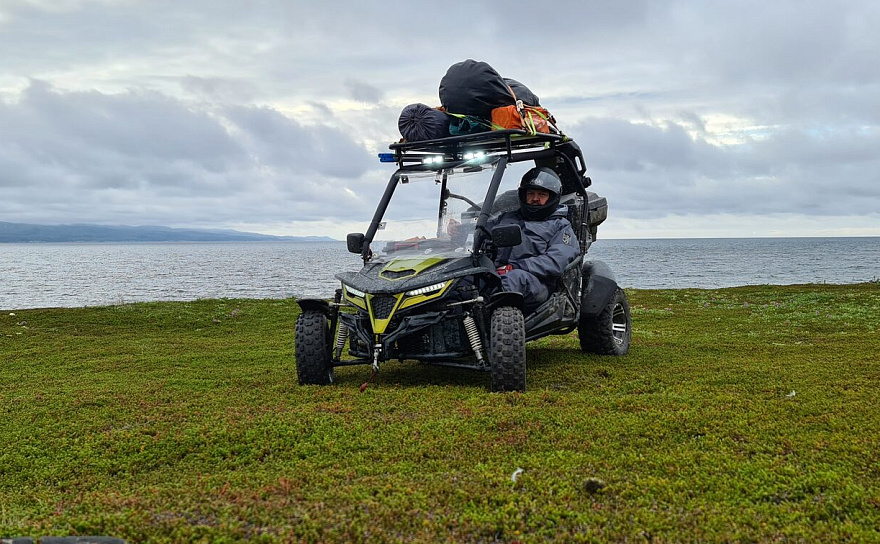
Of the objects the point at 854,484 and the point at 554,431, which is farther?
the point at 554,431

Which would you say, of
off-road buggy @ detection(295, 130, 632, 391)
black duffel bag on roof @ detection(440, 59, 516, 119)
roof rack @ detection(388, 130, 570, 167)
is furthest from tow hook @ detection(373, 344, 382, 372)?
black duffel bag on roof @ detection(440, 59, 516, 119)

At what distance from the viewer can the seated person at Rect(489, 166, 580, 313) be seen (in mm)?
7599

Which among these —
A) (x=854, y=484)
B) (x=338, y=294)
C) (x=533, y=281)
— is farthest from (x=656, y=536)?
(x=338, y=294)

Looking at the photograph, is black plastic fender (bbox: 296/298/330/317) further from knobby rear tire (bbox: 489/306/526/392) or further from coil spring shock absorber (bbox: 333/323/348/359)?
knobby rear tire (bbox: 489/306/526/392)

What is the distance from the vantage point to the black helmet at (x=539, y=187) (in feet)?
26.9

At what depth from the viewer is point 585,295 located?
9.20 meters

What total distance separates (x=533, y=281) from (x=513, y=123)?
5.91ft

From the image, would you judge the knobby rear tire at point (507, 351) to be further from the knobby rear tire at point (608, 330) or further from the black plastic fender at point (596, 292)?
the knobby rear tire at point (608, 330)

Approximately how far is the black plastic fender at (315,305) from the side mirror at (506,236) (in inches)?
82.0

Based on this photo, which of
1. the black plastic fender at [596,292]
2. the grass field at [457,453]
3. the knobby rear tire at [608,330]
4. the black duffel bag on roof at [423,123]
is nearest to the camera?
the grass field at [457,453]

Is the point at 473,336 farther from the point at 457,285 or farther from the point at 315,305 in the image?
the point at 315,305

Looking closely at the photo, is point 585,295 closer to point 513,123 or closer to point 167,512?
point 513,123

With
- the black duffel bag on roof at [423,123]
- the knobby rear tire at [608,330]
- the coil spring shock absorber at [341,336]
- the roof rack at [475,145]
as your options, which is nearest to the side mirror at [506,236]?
the roof rack at [475,145]

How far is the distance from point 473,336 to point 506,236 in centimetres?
105
